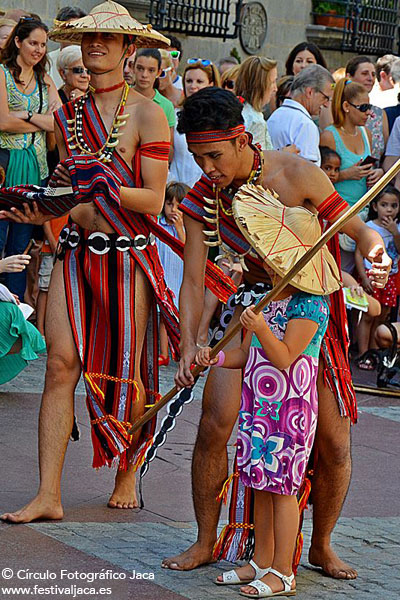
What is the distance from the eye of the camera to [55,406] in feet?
16.6

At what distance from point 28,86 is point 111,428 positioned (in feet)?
12.8

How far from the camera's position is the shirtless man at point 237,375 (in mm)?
4422

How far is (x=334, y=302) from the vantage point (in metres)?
4.51

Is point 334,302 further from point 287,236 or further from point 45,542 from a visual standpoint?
point 45,542

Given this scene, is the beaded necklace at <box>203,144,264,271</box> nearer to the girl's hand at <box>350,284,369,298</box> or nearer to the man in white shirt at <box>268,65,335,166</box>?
the man in white shirt at <box>268,65,335,166</box>

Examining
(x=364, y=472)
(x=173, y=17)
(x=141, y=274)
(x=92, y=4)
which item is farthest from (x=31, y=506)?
(x=173, y=17)

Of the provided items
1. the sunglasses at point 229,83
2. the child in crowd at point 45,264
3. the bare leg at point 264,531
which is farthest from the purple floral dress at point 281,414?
the sunglasses at point 229,83

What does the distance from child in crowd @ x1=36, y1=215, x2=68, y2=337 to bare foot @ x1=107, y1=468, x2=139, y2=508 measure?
11.1ft

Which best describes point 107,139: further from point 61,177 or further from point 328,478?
point 328,478

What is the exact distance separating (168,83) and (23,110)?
6.76 feet

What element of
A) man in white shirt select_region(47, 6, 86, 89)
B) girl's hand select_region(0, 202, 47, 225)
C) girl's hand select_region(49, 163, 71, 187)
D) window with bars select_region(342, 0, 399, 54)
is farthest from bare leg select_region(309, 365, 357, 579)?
window with bars select_region(342, 0, 399, 54)

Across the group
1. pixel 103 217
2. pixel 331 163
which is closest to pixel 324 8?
pixel 331 163

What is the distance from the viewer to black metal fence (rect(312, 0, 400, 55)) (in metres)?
18.9

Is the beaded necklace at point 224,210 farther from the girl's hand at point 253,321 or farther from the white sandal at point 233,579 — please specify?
the white sandal at point 233,579
